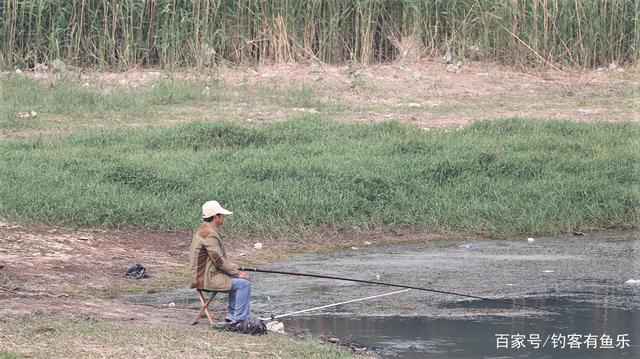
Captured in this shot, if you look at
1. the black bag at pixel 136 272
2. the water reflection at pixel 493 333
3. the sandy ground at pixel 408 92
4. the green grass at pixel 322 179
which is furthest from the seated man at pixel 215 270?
the sandy ground at pixel 408 92

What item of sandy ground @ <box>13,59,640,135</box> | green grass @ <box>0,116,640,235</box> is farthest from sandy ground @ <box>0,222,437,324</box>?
sandy ground @ <box>13,59,640,135</box>

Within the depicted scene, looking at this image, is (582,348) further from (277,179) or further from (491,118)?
(491,118)

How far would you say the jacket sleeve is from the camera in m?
7.48

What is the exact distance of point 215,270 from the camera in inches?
297

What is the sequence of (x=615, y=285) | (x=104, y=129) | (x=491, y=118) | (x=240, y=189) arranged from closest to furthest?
(x=615, y=285) → (x=240, y=189) → (x=104, y=129) → (x=491, y=118)

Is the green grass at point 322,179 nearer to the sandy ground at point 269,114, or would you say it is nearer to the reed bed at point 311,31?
the sandy ground at point 269,114

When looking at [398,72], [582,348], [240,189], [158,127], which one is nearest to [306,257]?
[240,189]

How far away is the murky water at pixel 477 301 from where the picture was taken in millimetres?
7551

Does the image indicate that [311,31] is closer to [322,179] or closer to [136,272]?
[322,179]

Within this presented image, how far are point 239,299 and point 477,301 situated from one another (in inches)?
81.4

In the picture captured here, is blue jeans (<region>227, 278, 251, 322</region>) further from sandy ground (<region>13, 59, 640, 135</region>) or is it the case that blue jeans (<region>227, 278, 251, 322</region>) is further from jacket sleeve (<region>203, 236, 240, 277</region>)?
sandy ground (<region>13, 59, 640, 135</region>)

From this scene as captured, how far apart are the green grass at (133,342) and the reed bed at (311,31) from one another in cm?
1060

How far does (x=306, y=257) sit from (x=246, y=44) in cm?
813

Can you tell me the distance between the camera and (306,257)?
1027 centimetres
